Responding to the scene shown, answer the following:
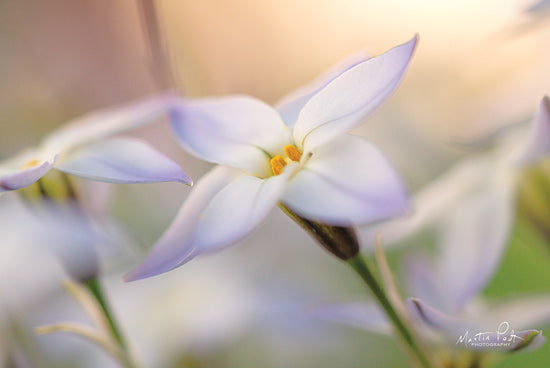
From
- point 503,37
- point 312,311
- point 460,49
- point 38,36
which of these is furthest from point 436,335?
point 38,36

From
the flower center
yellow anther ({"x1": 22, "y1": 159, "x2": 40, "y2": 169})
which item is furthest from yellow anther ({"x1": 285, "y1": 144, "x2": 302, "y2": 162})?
yellow anther ({"x1": 22, "y1": 159, "x2": 40, "y2": 169})

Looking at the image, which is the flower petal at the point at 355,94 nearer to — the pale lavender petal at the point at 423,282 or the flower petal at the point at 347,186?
the flower petal at the point at 347,186

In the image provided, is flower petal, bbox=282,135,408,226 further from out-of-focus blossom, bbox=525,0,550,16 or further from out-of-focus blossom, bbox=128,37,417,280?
out-of-focus blossom, bbox=525,0,550,16

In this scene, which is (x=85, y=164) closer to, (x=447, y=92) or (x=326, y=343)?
(x=326, y=343)

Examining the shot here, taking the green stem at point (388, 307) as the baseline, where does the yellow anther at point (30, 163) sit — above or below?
above

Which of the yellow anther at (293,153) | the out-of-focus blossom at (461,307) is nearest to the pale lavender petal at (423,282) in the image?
the out-of-focus blossom at (461,307)

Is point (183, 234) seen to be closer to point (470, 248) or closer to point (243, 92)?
point (470, 248)

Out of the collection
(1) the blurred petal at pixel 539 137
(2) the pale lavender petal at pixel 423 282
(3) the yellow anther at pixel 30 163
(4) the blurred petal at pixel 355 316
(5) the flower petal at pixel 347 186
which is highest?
(3) the yellow anther at pixel 30 163
